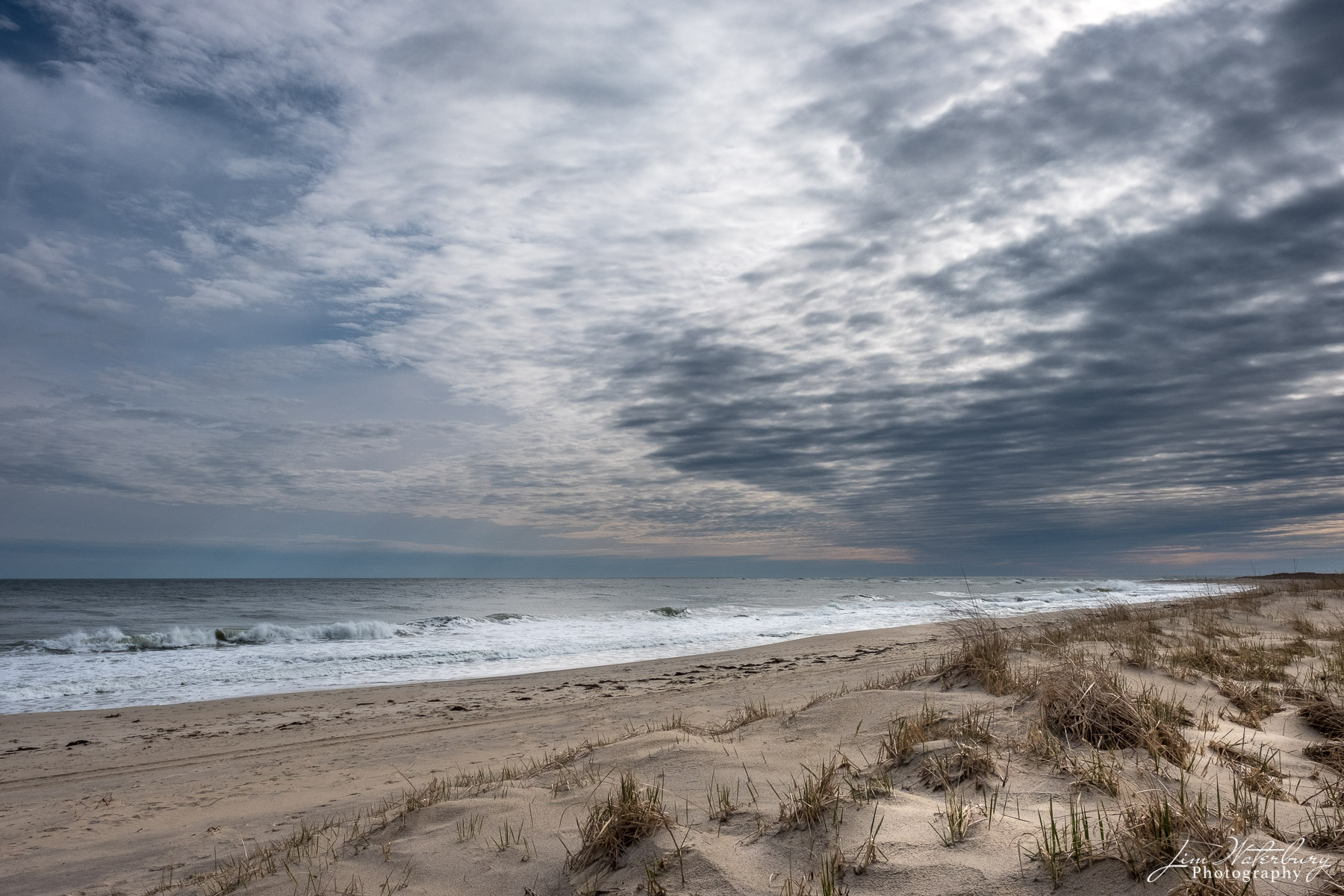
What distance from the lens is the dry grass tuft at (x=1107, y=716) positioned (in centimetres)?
378

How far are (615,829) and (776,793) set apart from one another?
906 millimetres

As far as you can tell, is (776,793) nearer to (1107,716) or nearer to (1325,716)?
(1107,716)

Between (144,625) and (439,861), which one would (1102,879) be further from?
(144,625)

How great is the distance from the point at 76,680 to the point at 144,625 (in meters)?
15.9

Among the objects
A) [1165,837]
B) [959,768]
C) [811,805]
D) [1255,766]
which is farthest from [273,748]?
[1255,766]

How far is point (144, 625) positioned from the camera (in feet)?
91.8

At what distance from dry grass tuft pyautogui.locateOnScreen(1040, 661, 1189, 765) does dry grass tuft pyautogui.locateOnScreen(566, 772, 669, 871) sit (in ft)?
8.39

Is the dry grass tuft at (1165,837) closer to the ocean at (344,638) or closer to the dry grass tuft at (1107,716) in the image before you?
the dry grass tuft at (1107,716)

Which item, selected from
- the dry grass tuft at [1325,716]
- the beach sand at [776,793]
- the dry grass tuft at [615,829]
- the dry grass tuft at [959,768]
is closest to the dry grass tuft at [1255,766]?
the beach sand at [776,793]

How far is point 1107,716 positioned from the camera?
4086 mm

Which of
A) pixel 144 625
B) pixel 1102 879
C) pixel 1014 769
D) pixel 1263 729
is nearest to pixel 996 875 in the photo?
pixel 1102 879

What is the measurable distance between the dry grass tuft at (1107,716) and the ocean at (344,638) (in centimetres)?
640

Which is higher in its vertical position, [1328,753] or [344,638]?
[1328,753]

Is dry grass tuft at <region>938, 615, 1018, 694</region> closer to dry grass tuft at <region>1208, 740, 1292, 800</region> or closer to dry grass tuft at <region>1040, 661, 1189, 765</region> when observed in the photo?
dry grass tuft at <region>1040, 661, 1189, 765</region>
